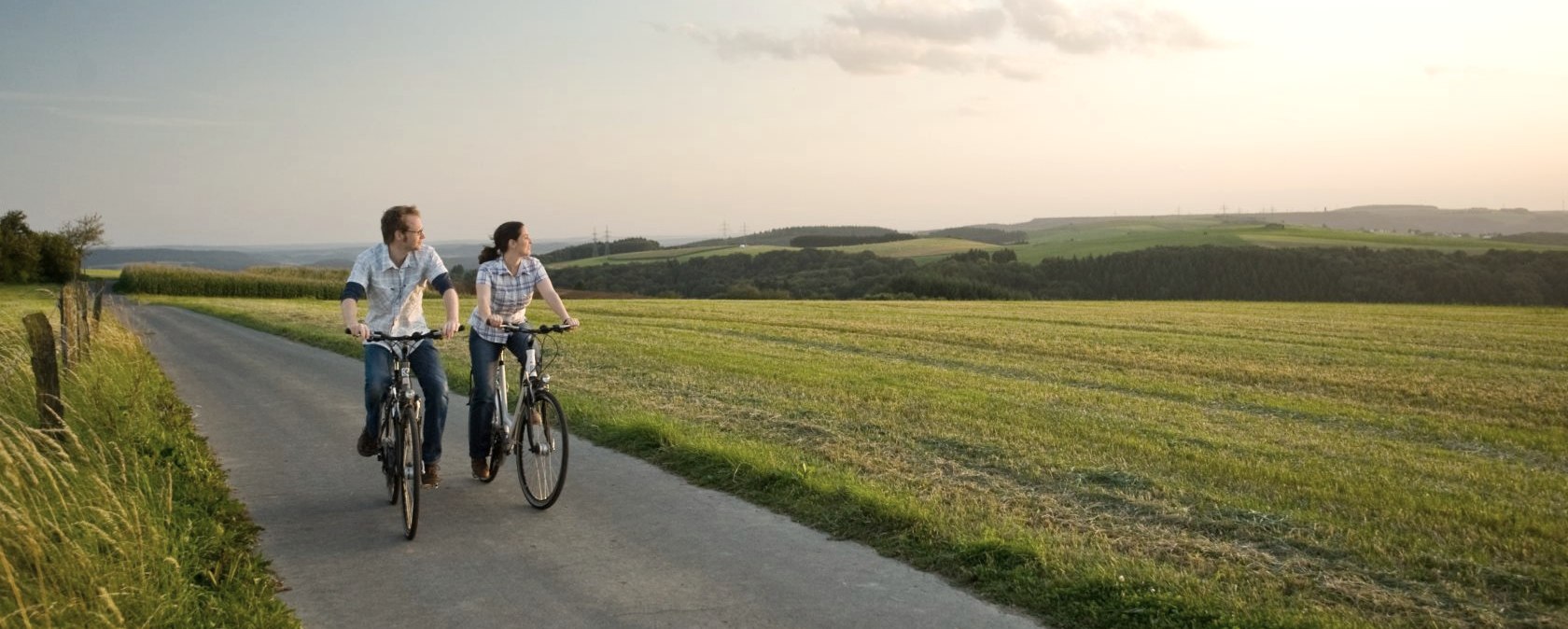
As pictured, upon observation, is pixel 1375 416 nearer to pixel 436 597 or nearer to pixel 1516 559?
pixel 1516 559

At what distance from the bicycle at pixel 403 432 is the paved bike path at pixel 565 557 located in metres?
0.19

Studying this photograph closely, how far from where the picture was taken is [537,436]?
299 inches

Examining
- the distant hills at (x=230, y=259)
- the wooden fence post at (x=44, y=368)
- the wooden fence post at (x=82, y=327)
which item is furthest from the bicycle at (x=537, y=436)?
the distant hills at (x=230, y=259)

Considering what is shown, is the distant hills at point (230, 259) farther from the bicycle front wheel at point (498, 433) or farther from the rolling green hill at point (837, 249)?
the bicycle front wheel at point (498, 433)

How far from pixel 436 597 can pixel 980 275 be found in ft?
240

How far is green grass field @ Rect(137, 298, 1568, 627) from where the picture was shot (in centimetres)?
572

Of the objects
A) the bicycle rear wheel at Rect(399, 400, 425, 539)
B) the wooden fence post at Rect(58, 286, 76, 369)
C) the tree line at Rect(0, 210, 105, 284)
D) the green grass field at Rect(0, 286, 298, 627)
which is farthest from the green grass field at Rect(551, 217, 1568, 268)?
the green grass field at Rect(0, 286, 298, 627)

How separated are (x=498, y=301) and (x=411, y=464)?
151cm

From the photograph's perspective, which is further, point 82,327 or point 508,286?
point 82,327

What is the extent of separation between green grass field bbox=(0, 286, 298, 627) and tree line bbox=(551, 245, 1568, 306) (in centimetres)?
5678

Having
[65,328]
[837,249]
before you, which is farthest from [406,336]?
[837,249]

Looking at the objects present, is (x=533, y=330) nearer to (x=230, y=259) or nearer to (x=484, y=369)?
(x=484, y=369)

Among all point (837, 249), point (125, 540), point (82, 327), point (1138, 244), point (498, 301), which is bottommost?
point (125, 540)

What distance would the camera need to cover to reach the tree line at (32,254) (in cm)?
6688
